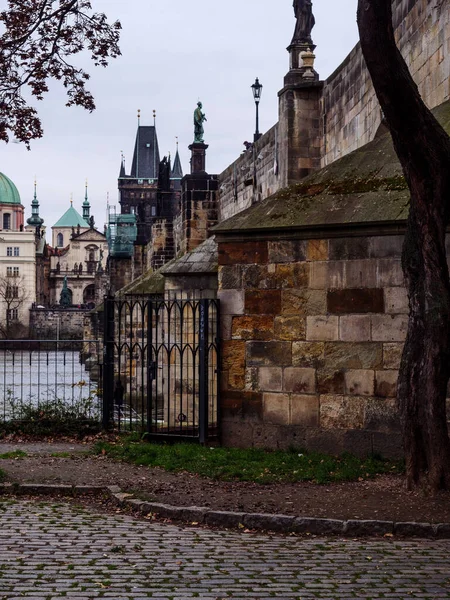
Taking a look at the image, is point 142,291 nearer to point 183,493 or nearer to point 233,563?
point 183,493

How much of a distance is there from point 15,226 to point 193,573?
15945cm

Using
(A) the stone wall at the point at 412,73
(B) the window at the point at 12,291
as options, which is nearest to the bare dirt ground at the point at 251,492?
(A) the stone wall at the point at 412,73

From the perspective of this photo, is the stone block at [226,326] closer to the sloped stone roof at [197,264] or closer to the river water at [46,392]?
the river water at [46,392]

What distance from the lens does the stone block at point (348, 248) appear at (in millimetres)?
11531

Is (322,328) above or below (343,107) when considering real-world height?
below

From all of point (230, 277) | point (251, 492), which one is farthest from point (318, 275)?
point (251, 492)

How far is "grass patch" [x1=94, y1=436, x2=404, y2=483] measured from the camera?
10.2 metres

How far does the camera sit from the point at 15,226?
532 ft

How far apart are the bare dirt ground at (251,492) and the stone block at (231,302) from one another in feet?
7.61

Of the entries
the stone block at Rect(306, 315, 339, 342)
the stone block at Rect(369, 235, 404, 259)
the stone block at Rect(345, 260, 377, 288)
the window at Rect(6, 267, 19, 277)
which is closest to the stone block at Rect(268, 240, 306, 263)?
the stone block at Rect(345, 260, 377, 288)

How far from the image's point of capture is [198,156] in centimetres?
3272

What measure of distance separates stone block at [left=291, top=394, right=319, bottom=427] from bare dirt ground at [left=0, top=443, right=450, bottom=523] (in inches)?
71.7

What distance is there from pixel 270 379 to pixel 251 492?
2955 millimetres

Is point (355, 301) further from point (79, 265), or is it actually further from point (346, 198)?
point (79, 265)
